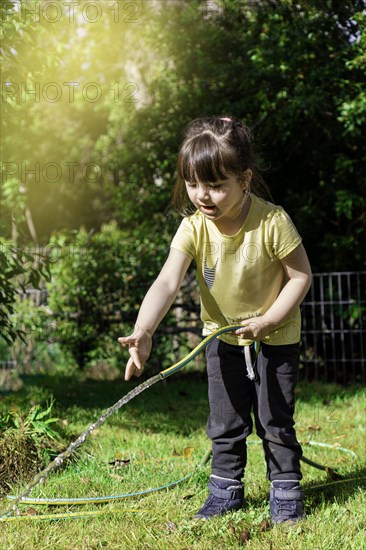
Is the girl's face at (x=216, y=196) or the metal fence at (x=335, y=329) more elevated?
the girl's face at (x=216, y=196)

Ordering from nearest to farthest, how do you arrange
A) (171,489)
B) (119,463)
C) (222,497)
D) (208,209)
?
(208,209), (222,497), (171,489), (119,463)

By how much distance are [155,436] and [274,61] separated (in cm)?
397

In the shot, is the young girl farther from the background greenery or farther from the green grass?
the background greenery

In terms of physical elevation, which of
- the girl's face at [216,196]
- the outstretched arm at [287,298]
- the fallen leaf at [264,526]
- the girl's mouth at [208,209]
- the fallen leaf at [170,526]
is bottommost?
the fallen leaf at [264,526]

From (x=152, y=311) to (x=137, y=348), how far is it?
23 cm

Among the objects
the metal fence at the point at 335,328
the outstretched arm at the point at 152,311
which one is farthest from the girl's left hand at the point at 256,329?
the metal fence at the point at 335,328

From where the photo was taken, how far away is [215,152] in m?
2.52

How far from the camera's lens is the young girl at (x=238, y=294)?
2555 millimetres

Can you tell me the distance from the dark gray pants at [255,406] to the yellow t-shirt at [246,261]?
0.08 meters

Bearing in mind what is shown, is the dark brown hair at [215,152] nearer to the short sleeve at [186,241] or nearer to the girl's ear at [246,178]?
the girl's ear at [246,178]

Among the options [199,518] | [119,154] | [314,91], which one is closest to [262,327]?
[199,518]

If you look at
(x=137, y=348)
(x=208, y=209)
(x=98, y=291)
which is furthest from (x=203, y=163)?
(x=98, y=291)

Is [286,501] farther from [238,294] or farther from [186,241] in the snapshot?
[186,241]

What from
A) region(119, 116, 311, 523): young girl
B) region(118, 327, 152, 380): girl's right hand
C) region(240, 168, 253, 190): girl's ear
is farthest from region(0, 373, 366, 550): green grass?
region(240, 168, 253, 190): girl's ear
